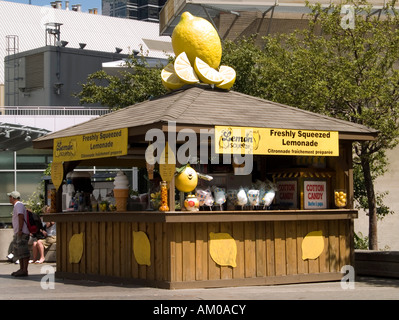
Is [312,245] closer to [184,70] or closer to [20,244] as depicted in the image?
[184,70]

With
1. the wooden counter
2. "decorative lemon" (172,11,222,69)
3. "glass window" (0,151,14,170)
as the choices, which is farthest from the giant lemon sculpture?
"glass window" (0,151,14,170)

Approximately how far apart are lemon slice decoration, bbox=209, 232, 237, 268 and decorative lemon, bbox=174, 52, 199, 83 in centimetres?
346

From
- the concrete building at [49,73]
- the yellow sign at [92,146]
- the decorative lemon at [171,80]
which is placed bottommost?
the yellow sign at [92,146]

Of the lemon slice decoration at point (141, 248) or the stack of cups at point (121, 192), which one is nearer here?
the lemon slice decoration at point (141, 248)

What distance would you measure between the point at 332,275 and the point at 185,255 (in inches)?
130

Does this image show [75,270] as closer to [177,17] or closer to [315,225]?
[315,225]

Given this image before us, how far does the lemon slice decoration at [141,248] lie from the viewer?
14.2 m

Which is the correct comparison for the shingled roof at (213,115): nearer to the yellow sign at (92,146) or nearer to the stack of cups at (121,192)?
the yellow sign at (92,146)

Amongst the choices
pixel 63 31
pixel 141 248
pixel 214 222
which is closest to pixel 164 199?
pixel 214 222

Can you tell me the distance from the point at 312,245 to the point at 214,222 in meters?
2.22

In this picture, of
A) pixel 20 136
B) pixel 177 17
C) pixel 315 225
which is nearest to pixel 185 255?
pixel 315 225

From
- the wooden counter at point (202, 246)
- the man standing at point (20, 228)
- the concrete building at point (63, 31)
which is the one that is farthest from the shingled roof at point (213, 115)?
the concrete building at point (63, 31)

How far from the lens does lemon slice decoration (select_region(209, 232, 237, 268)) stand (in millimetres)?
14172

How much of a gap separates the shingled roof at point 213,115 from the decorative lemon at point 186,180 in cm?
84
